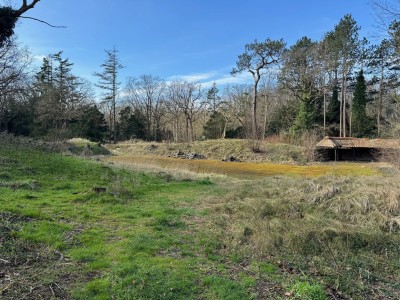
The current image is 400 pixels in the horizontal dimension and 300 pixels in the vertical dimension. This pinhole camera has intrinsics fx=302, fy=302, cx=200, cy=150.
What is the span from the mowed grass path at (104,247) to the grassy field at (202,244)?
16mm

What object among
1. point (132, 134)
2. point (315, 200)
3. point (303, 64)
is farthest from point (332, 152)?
point (132, 134)

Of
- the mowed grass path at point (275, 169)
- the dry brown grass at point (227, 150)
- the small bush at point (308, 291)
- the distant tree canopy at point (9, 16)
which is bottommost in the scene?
the mowed grass path at point (275, 169)

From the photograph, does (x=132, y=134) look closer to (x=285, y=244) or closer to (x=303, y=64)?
(x=303, y=64)

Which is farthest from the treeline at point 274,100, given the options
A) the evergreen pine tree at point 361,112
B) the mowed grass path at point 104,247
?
the mowed grass path at point 104,247

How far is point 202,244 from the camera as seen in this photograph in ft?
16.6

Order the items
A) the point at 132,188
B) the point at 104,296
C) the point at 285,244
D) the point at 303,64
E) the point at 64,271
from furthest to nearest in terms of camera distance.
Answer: the point at 303,64 → the point at 132,188 → the point at 285,244 → the point at 64,271 → the point at 104,296

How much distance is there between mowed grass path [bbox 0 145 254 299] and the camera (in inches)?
131

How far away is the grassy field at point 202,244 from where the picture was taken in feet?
11.2

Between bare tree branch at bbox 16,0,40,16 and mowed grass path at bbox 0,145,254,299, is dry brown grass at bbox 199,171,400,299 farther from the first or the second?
bare tree branch at bbox 16,0,40,16

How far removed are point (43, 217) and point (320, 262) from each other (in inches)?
193

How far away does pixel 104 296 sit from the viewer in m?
3.17

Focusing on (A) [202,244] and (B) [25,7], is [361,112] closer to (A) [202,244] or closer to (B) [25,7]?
(A) [202,244]

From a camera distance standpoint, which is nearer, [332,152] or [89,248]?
[89,248]

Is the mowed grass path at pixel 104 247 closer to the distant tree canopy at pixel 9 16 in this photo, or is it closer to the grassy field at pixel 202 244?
the grassy field at pixel 202 244
